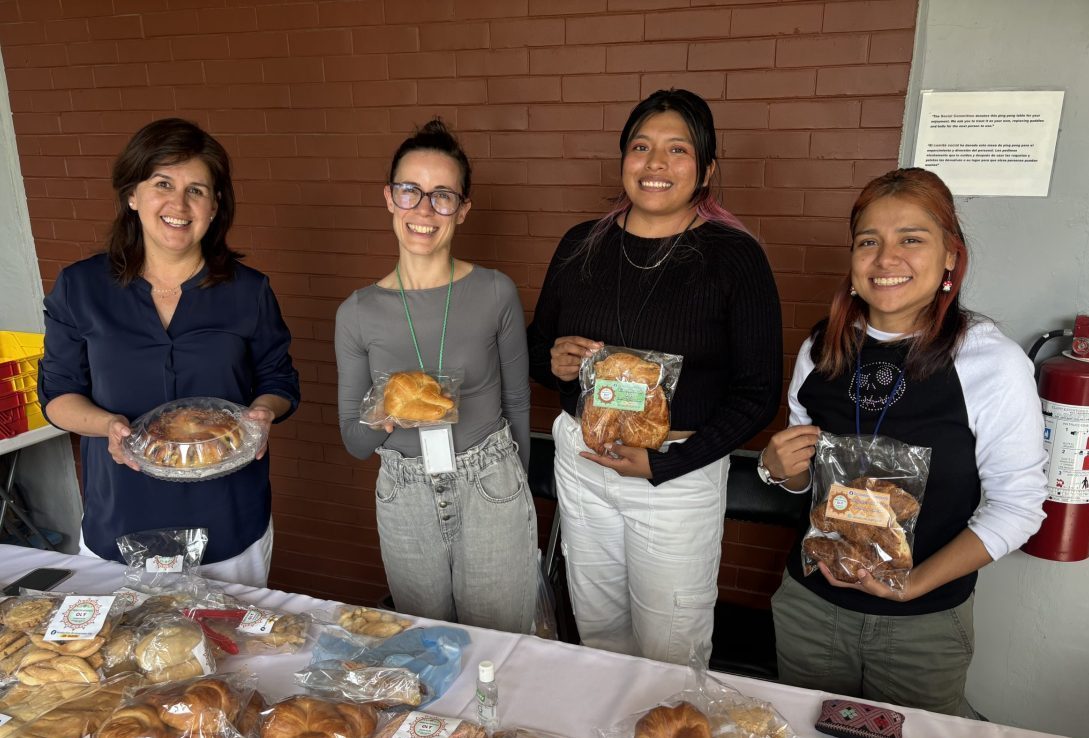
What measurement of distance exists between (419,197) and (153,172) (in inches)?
29.1

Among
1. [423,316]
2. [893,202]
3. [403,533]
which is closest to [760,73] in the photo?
[893,202]

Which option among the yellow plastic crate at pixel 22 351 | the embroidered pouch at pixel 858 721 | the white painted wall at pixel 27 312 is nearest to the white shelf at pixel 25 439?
the yellow plastic crate at pixel 22 351

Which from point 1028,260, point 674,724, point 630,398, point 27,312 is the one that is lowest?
point 674,724

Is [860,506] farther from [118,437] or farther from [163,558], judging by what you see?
[118,437]

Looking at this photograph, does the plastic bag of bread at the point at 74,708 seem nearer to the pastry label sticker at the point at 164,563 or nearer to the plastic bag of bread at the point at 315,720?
the plastic bag of bread at the point at 315,720

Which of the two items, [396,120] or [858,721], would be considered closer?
[858,721]

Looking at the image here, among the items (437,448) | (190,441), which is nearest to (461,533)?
(437,448)

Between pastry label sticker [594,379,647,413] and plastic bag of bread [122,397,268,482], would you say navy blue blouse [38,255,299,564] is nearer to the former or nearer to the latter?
plastic bag of bread [122,397,268,482]

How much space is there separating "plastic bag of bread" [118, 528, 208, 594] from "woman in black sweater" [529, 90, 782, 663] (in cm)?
101

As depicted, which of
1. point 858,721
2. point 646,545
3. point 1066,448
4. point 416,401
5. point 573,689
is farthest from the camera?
point 1066,448

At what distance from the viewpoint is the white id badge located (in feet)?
5.83

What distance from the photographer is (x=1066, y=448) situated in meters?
2.18

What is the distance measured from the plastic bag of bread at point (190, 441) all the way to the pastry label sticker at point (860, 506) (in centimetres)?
141

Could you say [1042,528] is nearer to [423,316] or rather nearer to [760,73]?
[760,73]
